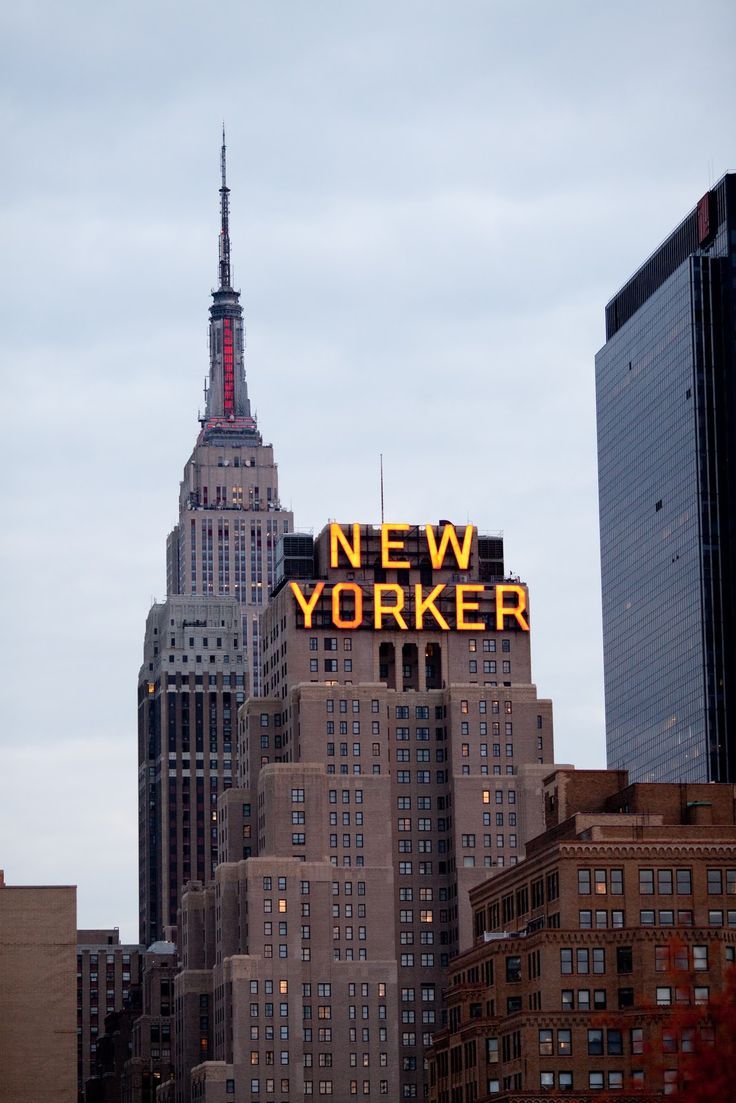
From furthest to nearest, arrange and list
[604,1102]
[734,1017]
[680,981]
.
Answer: [604,1102] < [680,981] < [734,1017]

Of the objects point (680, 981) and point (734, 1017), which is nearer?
point (734, 1017)

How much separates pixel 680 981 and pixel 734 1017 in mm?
12290

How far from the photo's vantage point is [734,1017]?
111062 mm

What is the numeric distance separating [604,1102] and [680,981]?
50.6 meters

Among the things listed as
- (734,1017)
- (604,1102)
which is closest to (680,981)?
(734,1017)

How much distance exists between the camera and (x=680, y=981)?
123 meters

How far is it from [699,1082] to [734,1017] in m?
3.25

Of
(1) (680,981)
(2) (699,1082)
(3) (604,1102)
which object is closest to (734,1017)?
(2) (699,1082)

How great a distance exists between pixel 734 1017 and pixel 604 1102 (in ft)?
205

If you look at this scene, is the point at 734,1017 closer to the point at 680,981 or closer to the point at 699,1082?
the point at 699,1082

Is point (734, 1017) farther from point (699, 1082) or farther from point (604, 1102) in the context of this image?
point (604, 1102)

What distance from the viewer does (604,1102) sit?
17125 centimetres

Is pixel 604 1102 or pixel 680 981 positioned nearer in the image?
pixel 680 981

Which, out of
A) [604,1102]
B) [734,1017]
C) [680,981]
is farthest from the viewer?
[604,1102]
